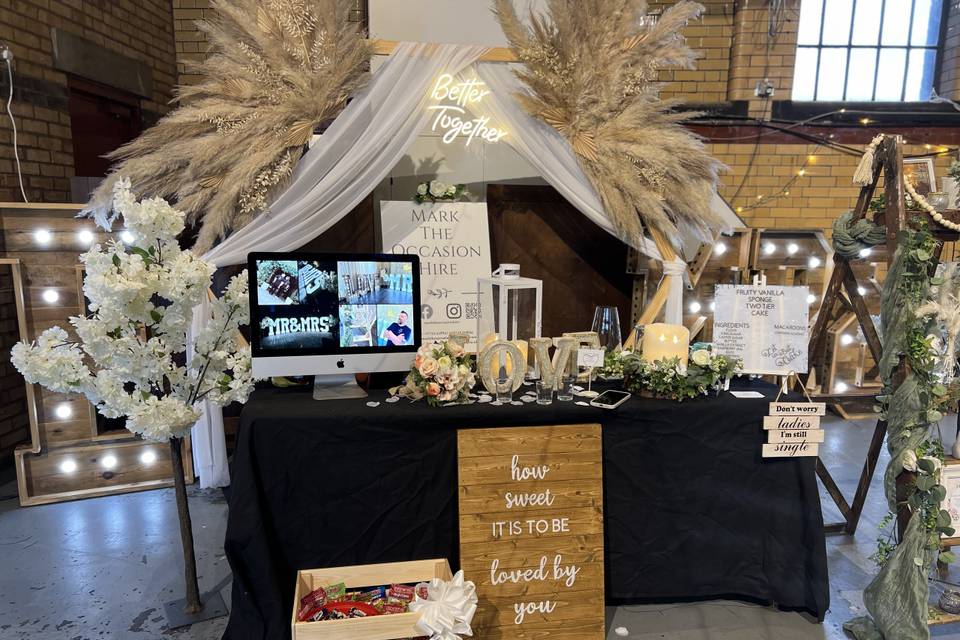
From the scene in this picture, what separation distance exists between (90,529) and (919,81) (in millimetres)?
6903

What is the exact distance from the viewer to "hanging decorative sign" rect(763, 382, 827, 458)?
2025 mm

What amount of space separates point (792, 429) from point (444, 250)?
196 centimetres

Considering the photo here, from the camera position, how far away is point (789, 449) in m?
2.05

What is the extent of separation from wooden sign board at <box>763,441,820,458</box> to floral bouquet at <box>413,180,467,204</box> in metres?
2.11

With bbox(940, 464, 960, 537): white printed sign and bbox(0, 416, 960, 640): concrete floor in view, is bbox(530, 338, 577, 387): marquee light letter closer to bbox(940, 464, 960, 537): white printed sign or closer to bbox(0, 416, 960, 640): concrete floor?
bbox(0, 416, 960, 640): concrete floor

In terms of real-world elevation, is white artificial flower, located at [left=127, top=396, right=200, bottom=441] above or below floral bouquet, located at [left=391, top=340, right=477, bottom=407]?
below

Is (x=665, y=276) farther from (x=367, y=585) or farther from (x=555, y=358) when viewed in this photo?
(x=367, y=585)

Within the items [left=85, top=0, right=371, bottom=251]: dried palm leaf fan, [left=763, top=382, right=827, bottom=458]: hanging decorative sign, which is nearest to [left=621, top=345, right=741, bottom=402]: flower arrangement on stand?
[left=763, top=382, right=827, bottom=458]: hanging decorative sign

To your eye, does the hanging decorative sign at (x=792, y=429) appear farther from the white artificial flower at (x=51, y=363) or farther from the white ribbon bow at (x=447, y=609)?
the white artificial flower at (x=51, y=363)

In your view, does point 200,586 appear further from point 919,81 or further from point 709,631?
point 919,81

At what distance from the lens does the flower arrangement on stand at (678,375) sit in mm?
2053

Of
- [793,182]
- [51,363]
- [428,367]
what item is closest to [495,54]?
[428,367]

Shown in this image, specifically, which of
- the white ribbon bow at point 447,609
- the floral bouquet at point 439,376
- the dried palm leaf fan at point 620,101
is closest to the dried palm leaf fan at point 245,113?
the dried palm leaf fan at point 620,101

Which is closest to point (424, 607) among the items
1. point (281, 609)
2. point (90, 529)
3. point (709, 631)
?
point (281, 609)
